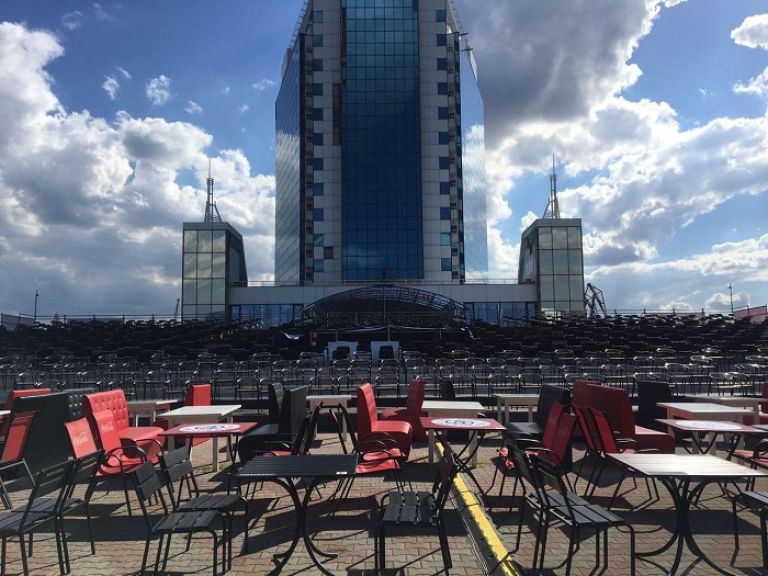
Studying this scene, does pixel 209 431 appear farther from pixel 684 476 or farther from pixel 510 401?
pixel 510 401

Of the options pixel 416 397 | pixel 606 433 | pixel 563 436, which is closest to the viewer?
pixel 563 436

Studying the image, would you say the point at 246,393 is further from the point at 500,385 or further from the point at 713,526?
the point at 713,526

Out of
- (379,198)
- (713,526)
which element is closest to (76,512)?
(713,526)

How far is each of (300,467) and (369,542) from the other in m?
1.19

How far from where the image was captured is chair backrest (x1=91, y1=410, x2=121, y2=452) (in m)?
7.29

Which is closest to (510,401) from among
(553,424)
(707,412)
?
(707,412)

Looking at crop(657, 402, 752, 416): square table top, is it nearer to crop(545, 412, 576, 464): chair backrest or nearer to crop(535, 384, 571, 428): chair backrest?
crop(535, 384, 571, 428): chair backrest

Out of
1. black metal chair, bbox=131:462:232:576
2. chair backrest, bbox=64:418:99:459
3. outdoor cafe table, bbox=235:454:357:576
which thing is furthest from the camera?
chair backrest, bbox=64:418:99:459

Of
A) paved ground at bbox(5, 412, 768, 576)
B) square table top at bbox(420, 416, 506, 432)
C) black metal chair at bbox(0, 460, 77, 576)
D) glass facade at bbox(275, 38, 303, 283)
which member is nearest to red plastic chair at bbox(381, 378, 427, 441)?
square table top at bbox(420, 416, 506, 432)

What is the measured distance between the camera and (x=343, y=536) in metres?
5.75

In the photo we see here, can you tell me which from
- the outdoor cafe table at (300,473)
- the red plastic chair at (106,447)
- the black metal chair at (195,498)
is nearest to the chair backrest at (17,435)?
the red plastic chair at (106,447)

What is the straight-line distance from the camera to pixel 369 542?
556 centimetres

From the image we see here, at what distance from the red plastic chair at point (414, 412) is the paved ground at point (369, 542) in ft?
8.36

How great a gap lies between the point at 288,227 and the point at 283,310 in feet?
88.7
